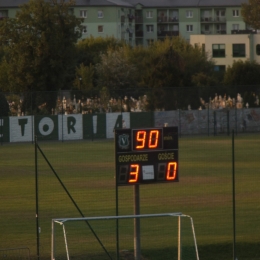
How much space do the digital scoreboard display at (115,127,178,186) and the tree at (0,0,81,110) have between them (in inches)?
1959

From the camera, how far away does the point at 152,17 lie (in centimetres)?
12656

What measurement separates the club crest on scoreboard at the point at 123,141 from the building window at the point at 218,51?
273ft

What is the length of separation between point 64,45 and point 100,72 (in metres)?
15.5

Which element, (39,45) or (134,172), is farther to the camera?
(39,45)

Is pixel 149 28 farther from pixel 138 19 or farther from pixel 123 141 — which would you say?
pixel 123 141

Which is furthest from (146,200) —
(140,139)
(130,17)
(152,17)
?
(152,17)

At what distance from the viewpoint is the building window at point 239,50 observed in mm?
93688

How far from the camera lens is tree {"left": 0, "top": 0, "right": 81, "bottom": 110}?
62.4 metres

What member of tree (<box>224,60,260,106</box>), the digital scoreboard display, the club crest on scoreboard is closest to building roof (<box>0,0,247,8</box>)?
tree (<box>224,60,260,106</box>)

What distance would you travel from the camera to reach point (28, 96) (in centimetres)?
4234

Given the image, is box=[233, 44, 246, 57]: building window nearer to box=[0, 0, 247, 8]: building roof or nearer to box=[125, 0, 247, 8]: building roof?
box=[0, 0, 247, 8]: building roof

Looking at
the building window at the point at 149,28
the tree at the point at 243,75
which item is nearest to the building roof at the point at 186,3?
the building window at the point at 149,28

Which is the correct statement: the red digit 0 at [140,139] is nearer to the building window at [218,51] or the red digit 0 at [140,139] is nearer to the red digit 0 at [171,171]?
the red digit 0 at [171,171]

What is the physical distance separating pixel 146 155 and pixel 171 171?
1.77 feet
